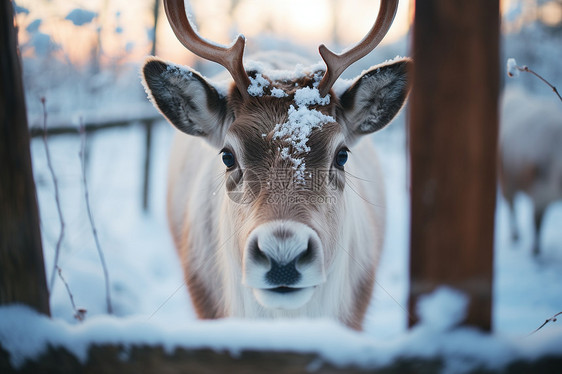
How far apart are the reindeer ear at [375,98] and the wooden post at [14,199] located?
187 centimetres

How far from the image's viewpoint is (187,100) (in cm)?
271

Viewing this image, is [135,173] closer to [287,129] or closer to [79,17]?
[79,17]

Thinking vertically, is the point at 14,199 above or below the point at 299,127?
below

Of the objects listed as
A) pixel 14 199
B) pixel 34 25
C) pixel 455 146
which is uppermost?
pixel 34 25

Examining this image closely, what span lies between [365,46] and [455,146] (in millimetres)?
1459

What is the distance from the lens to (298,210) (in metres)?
2.11

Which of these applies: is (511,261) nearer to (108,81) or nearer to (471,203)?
(471,203)

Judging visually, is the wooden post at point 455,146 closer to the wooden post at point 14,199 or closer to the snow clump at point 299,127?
the snow clump at point 299,127

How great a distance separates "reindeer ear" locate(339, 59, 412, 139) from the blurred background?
32cm

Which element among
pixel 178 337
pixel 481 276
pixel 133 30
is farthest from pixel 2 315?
pixel 133 30

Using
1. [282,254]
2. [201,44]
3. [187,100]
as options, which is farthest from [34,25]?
[282,254]

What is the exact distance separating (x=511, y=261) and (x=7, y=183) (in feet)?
23.9

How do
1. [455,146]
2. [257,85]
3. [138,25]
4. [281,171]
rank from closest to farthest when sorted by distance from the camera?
[455,146] → [281,171] → [257,85] → [138,25]

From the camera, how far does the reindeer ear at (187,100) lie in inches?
99.3
